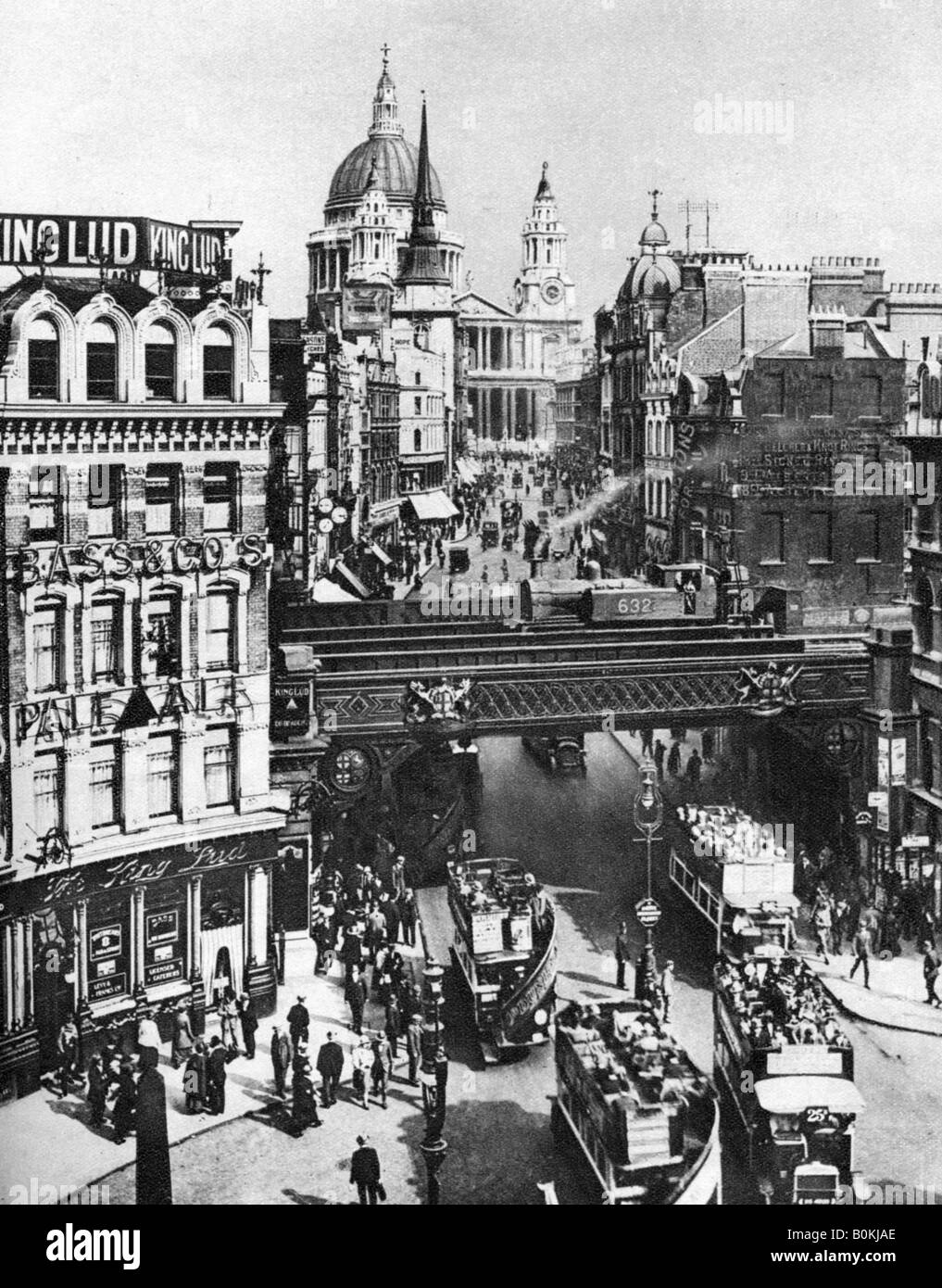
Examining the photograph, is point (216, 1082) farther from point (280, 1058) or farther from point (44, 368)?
point (44, 368)

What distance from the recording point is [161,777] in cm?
1830

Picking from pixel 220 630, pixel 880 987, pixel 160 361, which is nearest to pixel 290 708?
pixel 220 630

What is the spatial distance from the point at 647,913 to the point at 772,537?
6695mm

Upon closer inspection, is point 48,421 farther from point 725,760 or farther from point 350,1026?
point 725,760

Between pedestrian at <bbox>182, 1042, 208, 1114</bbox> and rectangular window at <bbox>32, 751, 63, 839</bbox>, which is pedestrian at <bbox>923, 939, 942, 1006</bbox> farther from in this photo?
rectangular window at <bbox>32, 751, 63, 839</bbox>

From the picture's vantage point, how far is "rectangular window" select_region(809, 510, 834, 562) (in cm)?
2180

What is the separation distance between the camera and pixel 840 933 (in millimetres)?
20703

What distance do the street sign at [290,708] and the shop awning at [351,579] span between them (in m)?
1.83

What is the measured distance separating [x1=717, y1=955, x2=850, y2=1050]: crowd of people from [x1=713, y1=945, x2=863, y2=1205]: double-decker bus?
0.01 m

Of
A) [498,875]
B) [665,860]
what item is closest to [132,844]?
[498,875]

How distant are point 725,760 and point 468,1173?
840 cm

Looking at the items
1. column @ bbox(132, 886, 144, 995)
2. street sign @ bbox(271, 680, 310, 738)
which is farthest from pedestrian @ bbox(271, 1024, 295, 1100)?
street sign @ bbox(271, 680, 310, 738)

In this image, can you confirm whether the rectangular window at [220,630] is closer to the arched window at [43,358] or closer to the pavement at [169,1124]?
the arched window at [43,358]

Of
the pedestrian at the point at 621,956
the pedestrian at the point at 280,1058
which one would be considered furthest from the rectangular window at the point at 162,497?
the pedestrian at the point at 621,956
